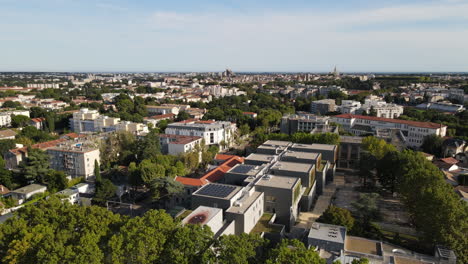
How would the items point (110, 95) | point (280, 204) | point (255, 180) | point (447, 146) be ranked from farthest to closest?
point (110, 95), point (447, 146), point (255, 180), point (280, 204)

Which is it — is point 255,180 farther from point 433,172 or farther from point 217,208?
point 433,172

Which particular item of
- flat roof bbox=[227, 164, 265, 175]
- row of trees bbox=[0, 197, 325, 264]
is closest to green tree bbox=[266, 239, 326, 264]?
row of trees bbox=[0, 197, 325, 264]

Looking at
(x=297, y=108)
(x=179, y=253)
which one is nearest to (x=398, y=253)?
(x=179, y=253)

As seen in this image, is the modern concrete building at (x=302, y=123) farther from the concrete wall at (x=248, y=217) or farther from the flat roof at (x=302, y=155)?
the concrete wall at (x=248, y=217)

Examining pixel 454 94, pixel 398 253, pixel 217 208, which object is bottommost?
pixel 398 253

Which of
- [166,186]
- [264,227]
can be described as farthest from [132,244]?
[166,186]

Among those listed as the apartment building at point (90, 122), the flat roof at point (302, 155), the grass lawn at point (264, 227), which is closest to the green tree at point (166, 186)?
the grass lawn at point (264, 227)
